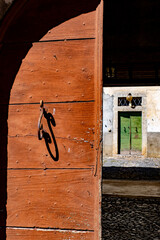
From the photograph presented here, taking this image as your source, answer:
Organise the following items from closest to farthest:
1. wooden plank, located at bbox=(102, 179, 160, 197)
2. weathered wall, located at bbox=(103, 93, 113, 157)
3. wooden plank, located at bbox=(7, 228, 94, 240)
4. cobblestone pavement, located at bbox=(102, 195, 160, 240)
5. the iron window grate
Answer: wooden plank, located at bbox=(7, 228, 94, 240), wooden plank, located at bbox=(102, 179, 160, 197), cobblestone pavement, located at bbox=(102, 195, 160, 240), weathered wall, located at bbox=(103, 93, 113, 157), the iron window grate

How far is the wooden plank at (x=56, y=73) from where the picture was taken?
4.41 ft

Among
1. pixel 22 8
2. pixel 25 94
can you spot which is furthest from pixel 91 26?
pixel 25 94

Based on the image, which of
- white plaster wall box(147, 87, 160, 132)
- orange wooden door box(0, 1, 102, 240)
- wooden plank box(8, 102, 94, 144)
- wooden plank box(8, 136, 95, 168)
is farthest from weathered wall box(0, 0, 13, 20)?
white plaster wall box(147, 87, 160, 132)

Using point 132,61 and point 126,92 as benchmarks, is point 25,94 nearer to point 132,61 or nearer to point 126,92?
point 132,61

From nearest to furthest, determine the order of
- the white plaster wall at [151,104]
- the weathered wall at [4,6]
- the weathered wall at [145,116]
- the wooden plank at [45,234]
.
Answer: the wooden plank at [45,234], the weathered wall at [4,6], the weathered wall at [145,116], the white plaster wall at [151,104]

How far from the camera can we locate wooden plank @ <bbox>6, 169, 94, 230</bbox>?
1293mm

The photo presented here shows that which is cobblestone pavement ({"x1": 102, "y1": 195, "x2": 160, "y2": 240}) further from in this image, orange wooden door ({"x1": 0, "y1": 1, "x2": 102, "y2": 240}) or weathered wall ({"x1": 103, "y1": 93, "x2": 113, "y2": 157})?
weathered wall ({"x1": 103, "y1": 93, "x2": 113, "y2": 157})

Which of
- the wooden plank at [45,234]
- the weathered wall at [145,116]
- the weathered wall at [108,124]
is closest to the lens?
the wooden plank at [45,234]

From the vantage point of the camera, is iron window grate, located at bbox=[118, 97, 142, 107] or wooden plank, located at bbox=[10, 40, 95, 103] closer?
wooden plank, located at bbox=[10, 40, 95, 103]

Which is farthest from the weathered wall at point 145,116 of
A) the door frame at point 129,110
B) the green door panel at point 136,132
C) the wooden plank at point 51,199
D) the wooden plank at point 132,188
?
the wooden plank at point 51,199

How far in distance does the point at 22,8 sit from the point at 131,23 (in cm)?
233

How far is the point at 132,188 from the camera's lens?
2.49 meters

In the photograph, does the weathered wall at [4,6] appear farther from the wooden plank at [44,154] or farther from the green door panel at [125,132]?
the green door panel at [125,132]

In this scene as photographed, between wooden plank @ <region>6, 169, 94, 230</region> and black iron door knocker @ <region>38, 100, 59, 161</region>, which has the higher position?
black iron door knocker @ <region>38, 100, 59, 161</region>
